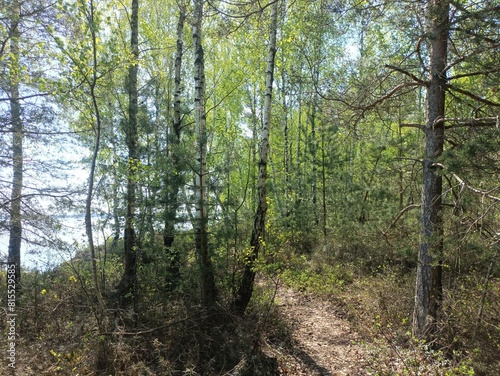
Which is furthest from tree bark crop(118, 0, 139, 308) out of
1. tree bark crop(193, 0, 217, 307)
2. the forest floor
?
the forest floor

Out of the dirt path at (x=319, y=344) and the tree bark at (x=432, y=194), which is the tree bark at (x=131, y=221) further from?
the tree bark at (x=432, y=194)

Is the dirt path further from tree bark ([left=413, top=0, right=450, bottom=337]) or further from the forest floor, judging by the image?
tree bark ([left=413, top=0, right=450, bottom=337])

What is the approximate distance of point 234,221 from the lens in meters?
5.76

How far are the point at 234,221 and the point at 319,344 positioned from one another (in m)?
2.76

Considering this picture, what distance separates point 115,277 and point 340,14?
21.6ft

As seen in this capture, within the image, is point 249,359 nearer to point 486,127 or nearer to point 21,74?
point 486,127

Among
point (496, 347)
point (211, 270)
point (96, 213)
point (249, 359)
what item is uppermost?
point (96, 213)

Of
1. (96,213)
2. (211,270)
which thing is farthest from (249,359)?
(96,213)

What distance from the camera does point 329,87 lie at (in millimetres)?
5238

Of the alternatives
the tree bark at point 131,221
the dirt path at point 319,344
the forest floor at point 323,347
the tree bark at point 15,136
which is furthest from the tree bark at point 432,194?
the tree bark at point 15,136

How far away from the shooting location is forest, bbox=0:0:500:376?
394cm

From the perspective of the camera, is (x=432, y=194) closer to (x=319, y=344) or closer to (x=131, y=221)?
(x=319, y=344)

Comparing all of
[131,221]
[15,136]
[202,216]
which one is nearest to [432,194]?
[202,216]

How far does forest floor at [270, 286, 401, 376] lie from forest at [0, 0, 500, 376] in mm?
41
